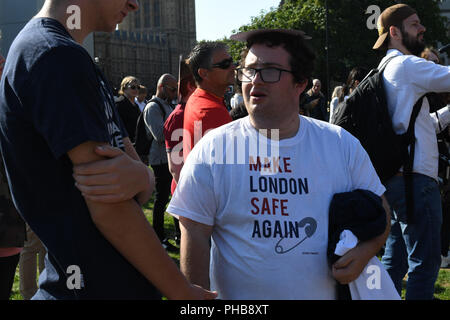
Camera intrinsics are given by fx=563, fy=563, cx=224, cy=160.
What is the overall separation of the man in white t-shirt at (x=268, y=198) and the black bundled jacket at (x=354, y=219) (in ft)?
0.10

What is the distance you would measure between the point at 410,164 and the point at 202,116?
130 cm

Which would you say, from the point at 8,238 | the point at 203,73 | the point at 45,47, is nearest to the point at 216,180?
the point at 45,47

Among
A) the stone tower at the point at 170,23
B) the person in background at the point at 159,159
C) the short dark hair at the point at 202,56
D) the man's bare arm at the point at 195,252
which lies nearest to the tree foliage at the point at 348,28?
the person in background at the point at 159,159

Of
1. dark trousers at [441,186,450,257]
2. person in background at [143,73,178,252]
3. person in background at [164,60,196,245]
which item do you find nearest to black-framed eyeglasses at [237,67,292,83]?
person in background at [164,60,196,245]

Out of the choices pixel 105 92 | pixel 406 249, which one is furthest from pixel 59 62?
pixel 406 249

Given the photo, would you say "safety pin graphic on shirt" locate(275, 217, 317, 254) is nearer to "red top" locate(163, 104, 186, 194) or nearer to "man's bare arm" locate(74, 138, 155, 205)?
"man's bare arm" locate(74, 138, 155, 205)

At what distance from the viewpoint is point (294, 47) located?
96.0 inches

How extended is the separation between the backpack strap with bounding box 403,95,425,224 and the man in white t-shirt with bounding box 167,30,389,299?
1210mm

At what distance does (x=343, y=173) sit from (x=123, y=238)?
1106 millimetres

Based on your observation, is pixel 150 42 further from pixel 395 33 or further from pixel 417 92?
pixel 417 92

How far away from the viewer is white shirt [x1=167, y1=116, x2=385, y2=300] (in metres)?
2.07

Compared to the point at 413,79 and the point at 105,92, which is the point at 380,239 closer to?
the point at 105,92

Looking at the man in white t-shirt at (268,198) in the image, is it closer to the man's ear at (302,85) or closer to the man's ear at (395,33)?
the man's ear at (302,85)

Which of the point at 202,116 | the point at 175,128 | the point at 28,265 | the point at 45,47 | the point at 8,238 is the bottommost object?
the point at 28,265
